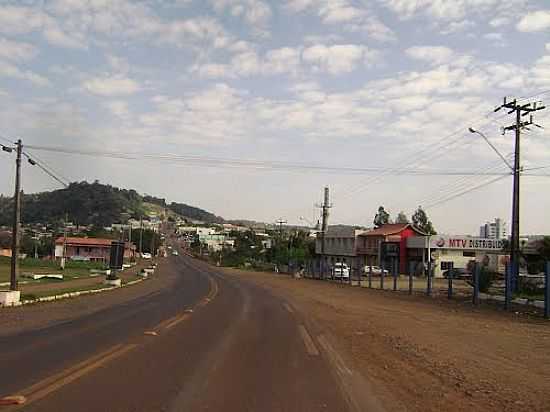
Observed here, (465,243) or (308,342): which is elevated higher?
(465,243)

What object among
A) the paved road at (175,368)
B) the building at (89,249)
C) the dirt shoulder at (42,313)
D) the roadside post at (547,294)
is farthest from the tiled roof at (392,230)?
the paved road at (175,368)

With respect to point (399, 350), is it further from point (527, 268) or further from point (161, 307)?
point (527, 268)

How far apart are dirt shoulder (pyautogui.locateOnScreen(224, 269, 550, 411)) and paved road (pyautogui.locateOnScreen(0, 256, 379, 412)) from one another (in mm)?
698

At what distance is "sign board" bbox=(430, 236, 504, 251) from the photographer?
236ft

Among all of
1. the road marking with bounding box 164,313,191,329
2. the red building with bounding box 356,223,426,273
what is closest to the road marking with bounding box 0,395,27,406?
the road marking with bounding box 164,313,191,329

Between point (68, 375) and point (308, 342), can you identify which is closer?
point (68, 375)

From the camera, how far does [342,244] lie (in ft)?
306

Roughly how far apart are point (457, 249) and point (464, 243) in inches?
42.8

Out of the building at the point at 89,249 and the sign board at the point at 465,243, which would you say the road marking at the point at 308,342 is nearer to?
the sign board at the point at 465,243

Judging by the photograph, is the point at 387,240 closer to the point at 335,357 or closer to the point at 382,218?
the point at 382,218

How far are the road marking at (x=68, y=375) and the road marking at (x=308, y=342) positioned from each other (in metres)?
3.61

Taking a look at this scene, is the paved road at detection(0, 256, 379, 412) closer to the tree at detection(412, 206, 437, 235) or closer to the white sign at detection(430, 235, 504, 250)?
the white sign at detection(430, 235, 504, 250)

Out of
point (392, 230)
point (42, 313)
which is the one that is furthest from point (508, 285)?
point (392, 230)

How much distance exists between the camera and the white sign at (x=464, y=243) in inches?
2832
